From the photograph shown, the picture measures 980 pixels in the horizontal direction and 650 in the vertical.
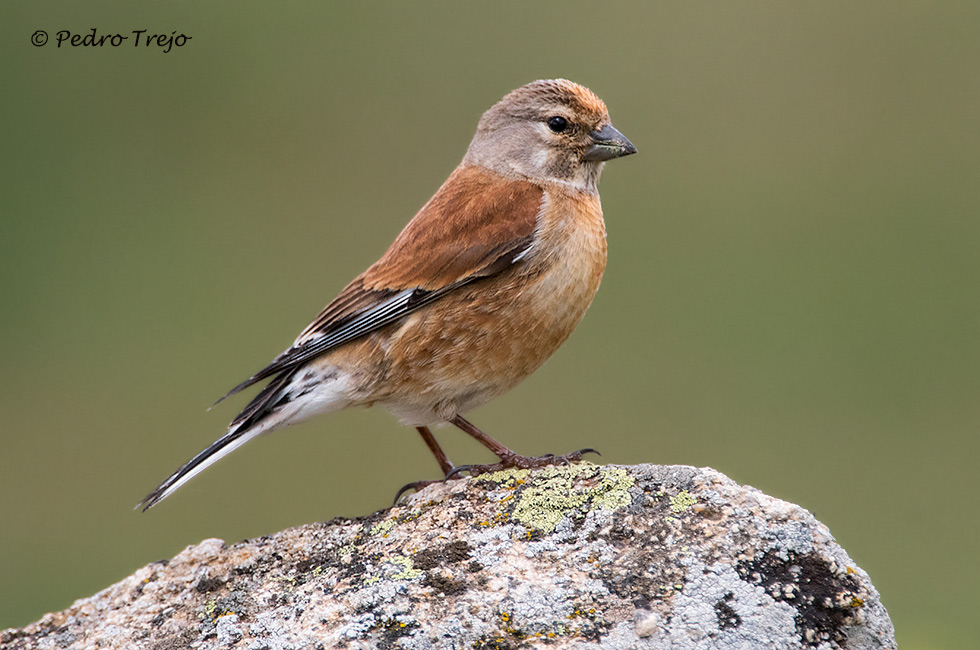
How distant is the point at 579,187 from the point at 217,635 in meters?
2.74

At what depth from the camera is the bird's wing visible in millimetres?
4594

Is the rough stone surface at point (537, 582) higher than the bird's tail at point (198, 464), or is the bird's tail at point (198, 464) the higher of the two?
the bird's tail at point (198, 464)

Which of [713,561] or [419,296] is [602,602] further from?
[419,296]

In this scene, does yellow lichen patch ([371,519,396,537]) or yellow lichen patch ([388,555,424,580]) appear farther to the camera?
yellow lichen patch ([371,519,396,537])

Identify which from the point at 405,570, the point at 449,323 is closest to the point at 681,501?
the point at 405,570

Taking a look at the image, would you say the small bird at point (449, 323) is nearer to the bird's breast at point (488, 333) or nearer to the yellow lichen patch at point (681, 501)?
the bird's breast at point (488, 333)

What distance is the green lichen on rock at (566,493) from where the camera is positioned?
3.58 metres

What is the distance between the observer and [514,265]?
4.61 m

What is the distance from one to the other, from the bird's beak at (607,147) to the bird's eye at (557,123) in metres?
0.15

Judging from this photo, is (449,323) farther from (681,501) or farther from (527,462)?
(681,501)

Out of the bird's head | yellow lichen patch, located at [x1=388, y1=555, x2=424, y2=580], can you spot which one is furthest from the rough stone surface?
the bird's head

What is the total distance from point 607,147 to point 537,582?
2.56m

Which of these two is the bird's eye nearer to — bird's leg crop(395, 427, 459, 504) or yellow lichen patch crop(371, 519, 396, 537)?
bird's leg crop(395, 427, 459, 504)

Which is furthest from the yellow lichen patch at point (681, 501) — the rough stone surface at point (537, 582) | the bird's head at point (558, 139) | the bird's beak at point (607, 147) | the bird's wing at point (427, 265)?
the bird's beak at point (607, 147)
